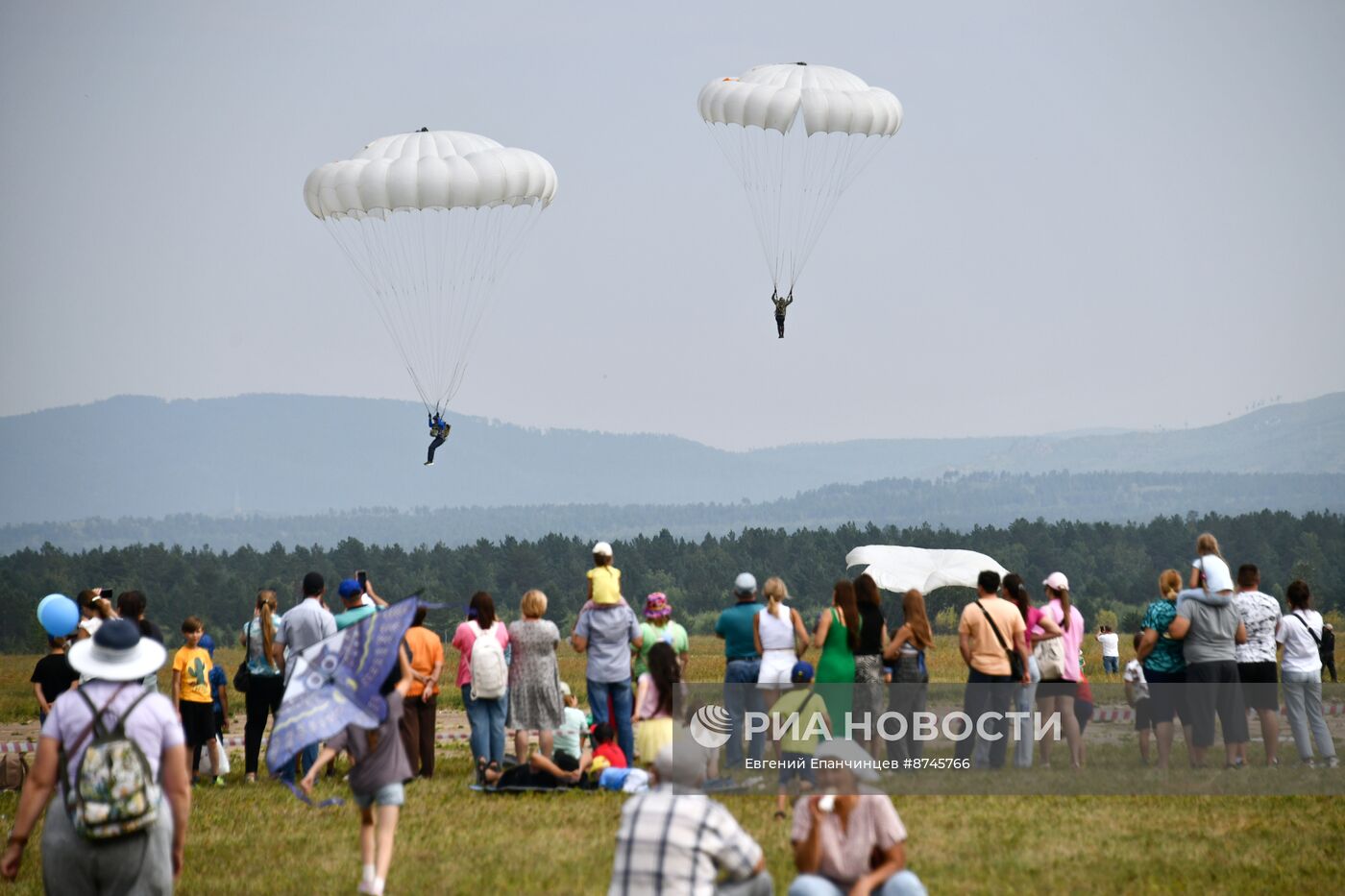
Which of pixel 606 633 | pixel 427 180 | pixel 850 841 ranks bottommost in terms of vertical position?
pixel 850 841

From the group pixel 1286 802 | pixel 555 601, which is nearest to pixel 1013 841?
pixel 1286 802

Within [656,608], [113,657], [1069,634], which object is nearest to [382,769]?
[113,657]

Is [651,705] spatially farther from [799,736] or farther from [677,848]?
[677,848]

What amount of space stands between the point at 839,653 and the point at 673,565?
117812mm

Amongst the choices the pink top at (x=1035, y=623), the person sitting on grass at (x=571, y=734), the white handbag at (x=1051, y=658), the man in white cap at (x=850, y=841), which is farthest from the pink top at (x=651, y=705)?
the white handbag at (x=1051, y=658)

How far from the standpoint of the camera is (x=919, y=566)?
243ft

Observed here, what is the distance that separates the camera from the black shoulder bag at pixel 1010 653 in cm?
1384

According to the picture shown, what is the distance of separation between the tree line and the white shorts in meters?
94.8

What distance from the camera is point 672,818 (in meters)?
7.09

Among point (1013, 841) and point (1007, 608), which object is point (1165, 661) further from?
point (1013, 841)

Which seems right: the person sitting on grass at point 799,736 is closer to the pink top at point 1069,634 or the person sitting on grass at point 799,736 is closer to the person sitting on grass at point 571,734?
the person sitting on grass at point 571,734

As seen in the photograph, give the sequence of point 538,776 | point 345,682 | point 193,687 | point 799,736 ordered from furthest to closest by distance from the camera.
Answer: point 193,687 < point 538,776 < point 799,736 < point 345,682

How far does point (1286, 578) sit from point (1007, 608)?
123234 mm

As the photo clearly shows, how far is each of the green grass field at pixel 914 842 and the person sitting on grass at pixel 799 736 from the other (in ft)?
1.10
